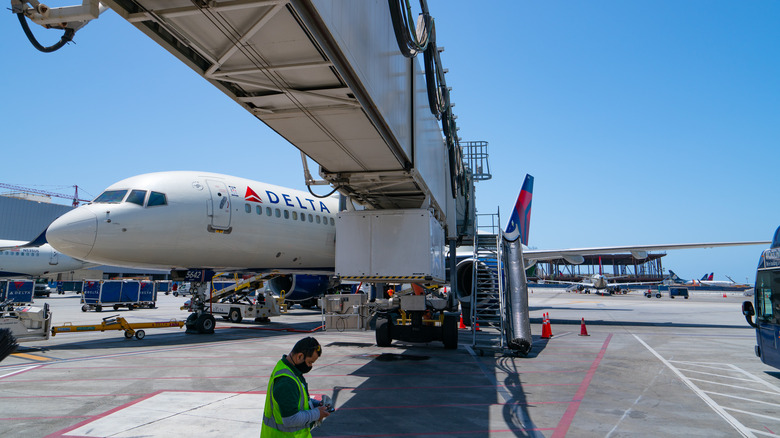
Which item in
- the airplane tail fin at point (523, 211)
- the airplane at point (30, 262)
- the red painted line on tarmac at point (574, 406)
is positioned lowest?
the red painted line on tarmac at point (574, 406)

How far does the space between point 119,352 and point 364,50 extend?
9.56 meters

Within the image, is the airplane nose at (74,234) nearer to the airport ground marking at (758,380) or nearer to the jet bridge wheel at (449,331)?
the jet bridge wheel at (449,331)

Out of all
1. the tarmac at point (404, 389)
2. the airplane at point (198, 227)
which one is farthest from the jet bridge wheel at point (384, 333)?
the airplane at point (198, 227)

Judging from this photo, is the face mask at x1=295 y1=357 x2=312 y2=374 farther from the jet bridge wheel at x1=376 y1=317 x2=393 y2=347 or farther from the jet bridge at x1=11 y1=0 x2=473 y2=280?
the jet bridge wheel at x1=376 y1=317 x2=393 y2=347

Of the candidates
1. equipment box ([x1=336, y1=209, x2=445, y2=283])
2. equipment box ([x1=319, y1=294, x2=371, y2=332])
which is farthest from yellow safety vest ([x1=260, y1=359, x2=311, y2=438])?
equipment box ([x1=319, y1=294, x2=371, y2=332])

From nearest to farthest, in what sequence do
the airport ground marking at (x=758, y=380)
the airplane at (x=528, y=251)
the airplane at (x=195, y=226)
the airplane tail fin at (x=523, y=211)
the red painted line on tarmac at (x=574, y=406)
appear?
the red painted line on tarmac at (x=574, y=406) < the airport ground marking at (x=758, y=380) < the airplane at (x=195, y=226) < the airplane at (x=528, y=251) < the airplane tail fin at (x=523, y=211)

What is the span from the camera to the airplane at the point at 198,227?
431 inches

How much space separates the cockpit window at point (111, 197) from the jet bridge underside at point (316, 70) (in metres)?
6.41

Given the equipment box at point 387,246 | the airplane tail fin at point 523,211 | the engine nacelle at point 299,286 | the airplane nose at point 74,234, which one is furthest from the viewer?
the airplane tail fin at point 523,211

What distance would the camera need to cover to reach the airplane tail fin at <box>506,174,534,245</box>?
2082 centimetres

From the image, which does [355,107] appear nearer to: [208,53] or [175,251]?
[208,53]

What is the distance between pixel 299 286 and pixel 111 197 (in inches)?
374

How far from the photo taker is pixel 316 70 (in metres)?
4.69

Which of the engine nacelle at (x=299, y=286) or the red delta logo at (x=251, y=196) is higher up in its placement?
the red delta logo at (x=251, y=196)
